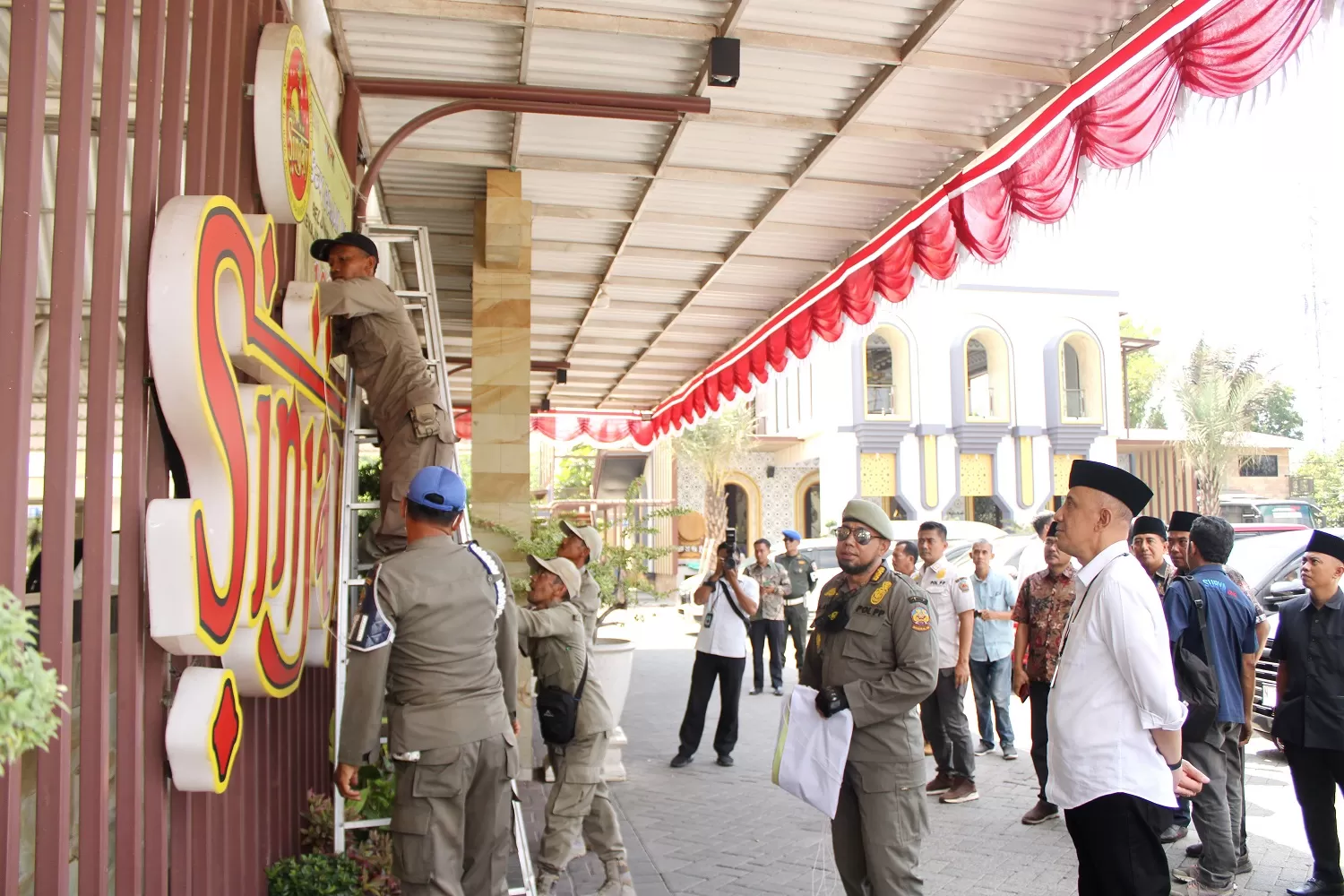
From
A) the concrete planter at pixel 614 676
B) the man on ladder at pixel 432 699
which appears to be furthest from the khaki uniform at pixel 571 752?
the concrete planter at pixel 614 676

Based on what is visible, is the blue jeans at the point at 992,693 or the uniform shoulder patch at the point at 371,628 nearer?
the uniform shoulder patch at the point at 371,628

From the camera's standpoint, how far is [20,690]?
1.28 meters

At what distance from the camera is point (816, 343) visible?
10969 millimetres

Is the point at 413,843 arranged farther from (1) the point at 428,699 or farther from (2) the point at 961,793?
(2) the point at 961,793

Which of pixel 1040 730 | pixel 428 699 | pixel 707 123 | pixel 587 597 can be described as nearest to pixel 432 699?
pixel 428 699

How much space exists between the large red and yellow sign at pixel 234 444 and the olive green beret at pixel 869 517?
2145mm

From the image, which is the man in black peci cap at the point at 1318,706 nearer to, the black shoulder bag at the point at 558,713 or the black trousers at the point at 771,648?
the black shoulder bag at the point at 558,713

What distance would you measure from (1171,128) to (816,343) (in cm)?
617

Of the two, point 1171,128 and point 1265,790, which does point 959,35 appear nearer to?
point 1171,128

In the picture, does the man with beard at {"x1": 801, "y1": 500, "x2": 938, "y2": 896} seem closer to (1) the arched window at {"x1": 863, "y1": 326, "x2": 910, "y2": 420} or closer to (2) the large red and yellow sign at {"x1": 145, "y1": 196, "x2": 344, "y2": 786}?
(2) the large red and yellow sign at {"x1": 145, "y1": 196, "x2": 344, "y2": 786}

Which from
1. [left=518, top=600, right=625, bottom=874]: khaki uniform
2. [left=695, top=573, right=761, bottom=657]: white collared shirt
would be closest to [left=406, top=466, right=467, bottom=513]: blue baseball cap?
[left=518, top=600, right=625, bottom=874]: khaki uniform

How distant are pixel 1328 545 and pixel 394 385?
4426mm

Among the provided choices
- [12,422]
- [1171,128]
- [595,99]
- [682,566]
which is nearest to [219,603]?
[12,422]

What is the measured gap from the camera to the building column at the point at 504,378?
7.53 m
